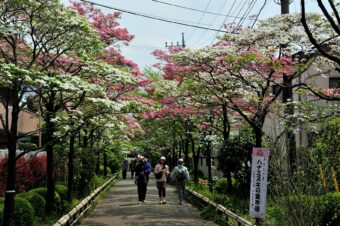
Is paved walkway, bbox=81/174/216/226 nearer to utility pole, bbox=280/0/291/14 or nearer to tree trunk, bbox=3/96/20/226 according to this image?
tree trunk, bbox=3/96/20/226

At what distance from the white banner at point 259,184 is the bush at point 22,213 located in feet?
16.2

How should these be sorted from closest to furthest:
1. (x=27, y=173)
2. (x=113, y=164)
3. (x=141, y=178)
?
1. (x=27, y=173)
2. (x=141, y=178)
3. (x=113, y=164)

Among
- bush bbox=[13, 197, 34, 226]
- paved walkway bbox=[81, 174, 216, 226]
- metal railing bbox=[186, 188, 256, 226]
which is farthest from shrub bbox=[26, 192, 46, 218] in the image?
metal railing bbox=[186, 188, 256, 226]

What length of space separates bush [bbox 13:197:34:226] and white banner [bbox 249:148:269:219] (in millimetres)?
4923

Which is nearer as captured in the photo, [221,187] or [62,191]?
[62,191]

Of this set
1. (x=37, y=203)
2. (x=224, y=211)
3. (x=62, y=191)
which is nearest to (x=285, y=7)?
(x=224, y=211)

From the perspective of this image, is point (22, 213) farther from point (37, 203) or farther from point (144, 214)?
point (144, 214)

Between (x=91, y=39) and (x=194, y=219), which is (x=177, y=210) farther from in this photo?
(x=91, y=39)

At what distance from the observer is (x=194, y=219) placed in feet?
45.9

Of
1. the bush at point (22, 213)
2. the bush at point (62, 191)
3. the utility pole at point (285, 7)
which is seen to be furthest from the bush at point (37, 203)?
the utility pole at point (285, 7)

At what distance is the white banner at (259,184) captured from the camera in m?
9.12

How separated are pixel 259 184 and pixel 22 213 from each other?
5184mm

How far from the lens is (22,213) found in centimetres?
1025

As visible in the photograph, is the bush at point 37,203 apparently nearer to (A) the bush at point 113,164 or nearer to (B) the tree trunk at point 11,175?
(B) the tree trunk at point 11,175
